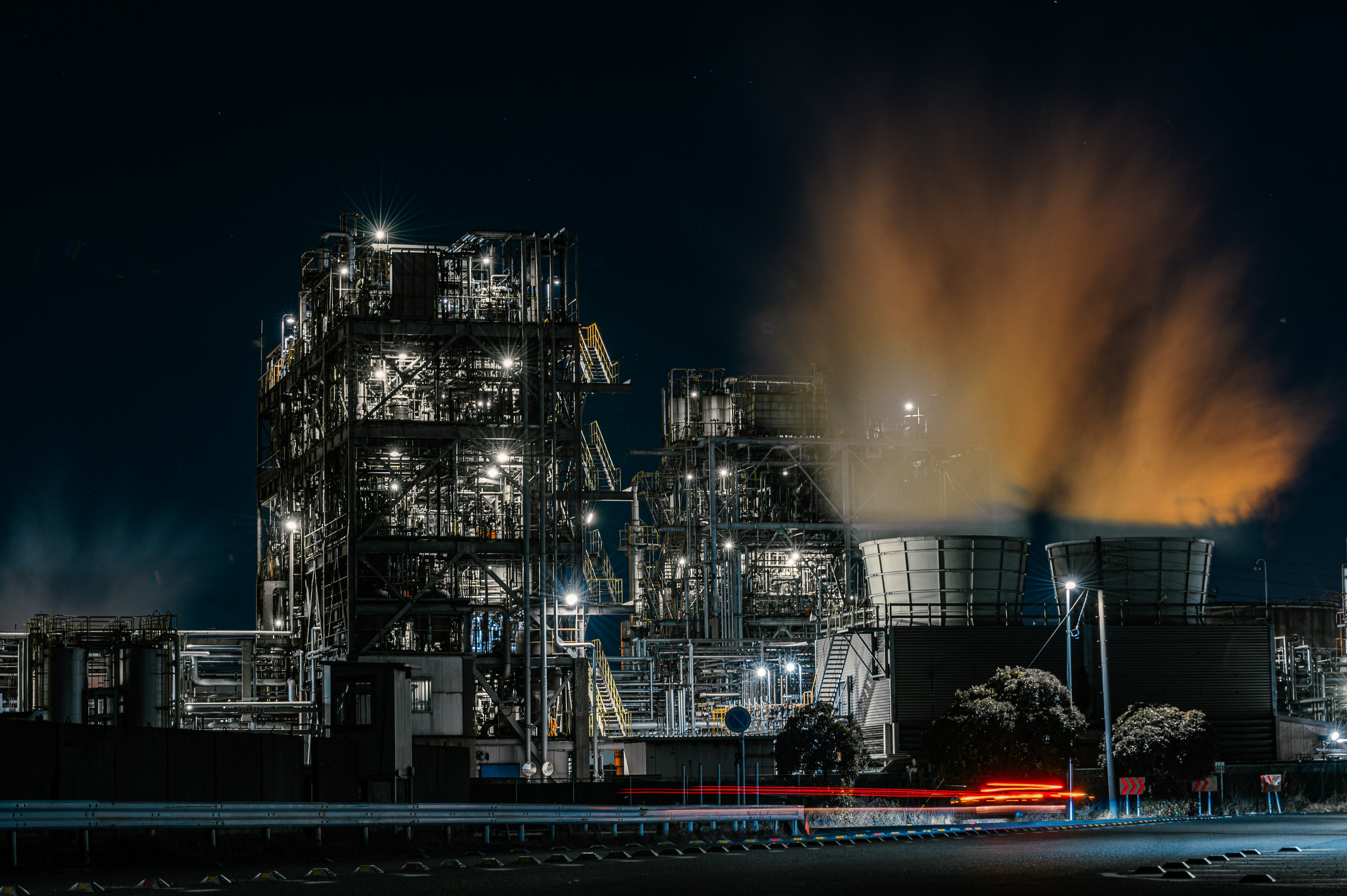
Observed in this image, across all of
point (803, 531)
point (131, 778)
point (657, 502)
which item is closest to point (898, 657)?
point (803, 531)

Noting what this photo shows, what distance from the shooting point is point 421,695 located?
45.2m

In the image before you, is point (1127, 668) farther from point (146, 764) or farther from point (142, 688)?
point (146, 764)

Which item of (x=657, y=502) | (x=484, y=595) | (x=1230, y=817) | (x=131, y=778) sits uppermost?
(x=657, y=502)

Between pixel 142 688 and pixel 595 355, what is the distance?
21.7 metres

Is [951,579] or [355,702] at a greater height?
[951,579]

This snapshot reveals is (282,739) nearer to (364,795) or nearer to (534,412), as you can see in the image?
(364,795)

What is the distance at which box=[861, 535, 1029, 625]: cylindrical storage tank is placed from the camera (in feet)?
193

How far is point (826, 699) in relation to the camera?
2327 inches

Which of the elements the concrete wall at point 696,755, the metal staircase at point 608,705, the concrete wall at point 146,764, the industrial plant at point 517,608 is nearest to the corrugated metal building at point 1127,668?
the industrial plant at point 517,608

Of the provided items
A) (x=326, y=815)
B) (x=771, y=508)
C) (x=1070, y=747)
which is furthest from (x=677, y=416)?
(x=326, y=815)

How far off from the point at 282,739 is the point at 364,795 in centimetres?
188

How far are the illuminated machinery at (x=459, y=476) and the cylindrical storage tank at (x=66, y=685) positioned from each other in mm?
10791

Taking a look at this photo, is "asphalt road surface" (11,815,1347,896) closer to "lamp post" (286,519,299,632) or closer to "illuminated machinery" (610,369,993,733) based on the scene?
"lamp post" (286,519,299,632)

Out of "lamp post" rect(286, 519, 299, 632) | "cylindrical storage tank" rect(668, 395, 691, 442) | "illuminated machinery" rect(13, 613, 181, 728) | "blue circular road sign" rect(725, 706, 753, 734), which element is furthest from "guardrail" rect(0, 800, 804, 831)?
"cylindrical storage tank" rect(668, 395, 691, 442)
